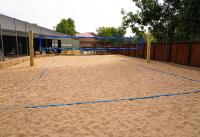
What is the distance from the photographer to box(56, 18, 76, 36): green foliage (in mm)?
55625

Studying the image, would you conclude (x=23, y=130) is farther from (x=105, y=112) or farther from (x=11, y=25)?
(x=11, y=25)

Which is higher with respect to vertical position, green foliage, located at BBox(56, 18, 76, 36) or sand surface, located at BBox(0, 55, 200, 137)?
green foliage, located at BBox(56, 18, 76, 36)

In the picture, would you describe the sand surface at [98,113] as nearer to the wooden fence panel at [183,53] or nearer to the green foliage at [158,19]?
the wooden fence panel at [183,53]

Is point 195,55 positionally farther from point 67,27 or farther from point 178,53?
point 67,27

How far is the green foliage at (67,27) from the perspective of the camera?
5562cm

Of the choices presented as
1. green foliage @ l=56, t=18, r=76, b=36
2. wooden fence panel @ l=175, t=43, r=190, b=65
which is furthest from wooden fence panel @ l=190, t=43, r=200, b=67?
green foliage @ l=56, t=18, r=76, b=36

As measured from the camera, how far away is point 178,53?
12859 mm

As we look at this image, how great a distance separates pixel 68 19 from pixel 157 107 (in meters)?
56.9

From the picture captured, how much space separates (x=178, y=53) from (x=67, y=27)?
154 ft

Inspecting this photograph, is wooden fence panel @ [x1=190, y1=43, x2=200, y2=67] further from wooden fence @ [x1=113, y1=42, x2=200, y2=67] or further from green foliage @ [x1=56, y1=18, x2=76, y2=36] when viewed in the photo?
green foliage @ [x1=56, y1=18, x2=76, y2=36]

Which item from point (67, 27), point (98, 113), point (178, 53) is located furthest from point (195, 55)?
point (67, 27)

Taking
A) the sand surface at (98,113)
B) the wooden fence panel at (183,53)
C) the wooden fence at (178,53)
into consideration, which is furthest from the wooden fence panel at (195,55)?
the sand surface at (98,113)

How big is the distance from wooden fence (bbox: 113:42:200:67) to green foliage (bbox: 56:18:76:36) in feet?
137

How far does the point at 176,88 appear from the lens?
570 cm
